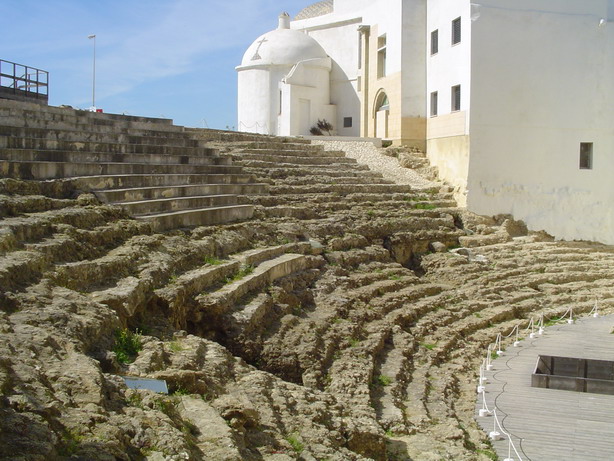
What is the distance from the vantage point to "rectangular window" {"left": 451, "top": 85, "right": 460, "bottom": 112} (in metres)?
19.0

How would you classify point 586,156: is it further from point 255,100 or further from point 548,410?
point 255,100

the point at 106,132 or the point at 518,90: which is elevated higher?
the point at 518,90

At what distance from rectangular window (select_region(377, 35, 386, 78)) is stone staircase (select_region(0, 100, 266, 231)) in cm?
950

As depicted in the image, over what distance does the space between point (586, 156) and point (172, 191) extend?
12942 mm

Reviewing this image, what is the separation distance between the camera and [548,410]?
30.1 ft

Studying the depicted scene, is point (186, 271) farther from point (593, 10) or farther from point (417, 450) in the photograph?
point (593, 10)

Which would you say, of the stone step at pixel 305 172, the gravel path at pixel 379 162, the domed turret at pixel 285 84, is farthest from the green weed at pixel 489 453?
the domed turret at pixel 285 84

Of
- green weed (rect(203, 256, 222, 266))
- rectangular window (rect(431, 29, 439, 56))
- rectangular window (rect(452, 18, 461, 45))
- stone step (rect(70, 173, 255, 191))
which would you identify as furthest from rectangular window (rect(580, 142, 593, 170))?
green weed (rect(203, 256, 222, 266))

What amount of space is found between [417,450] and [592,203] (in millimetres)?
14743

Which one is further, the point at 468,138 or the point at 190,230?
the point at 468,138

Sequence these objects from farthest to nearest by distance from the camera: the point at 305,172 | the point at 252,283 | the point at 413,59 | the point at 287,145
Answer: the point at 413,59 → the point at 287,145 → the point at 305,172 → the point at 252,283

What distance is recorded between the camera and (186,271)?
9203mm

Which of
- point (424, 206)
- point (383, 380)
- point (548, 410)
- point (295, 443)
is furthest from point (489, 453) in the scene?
point (424, 206)

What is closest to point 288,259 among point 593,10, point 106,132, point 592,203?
point 106,132
